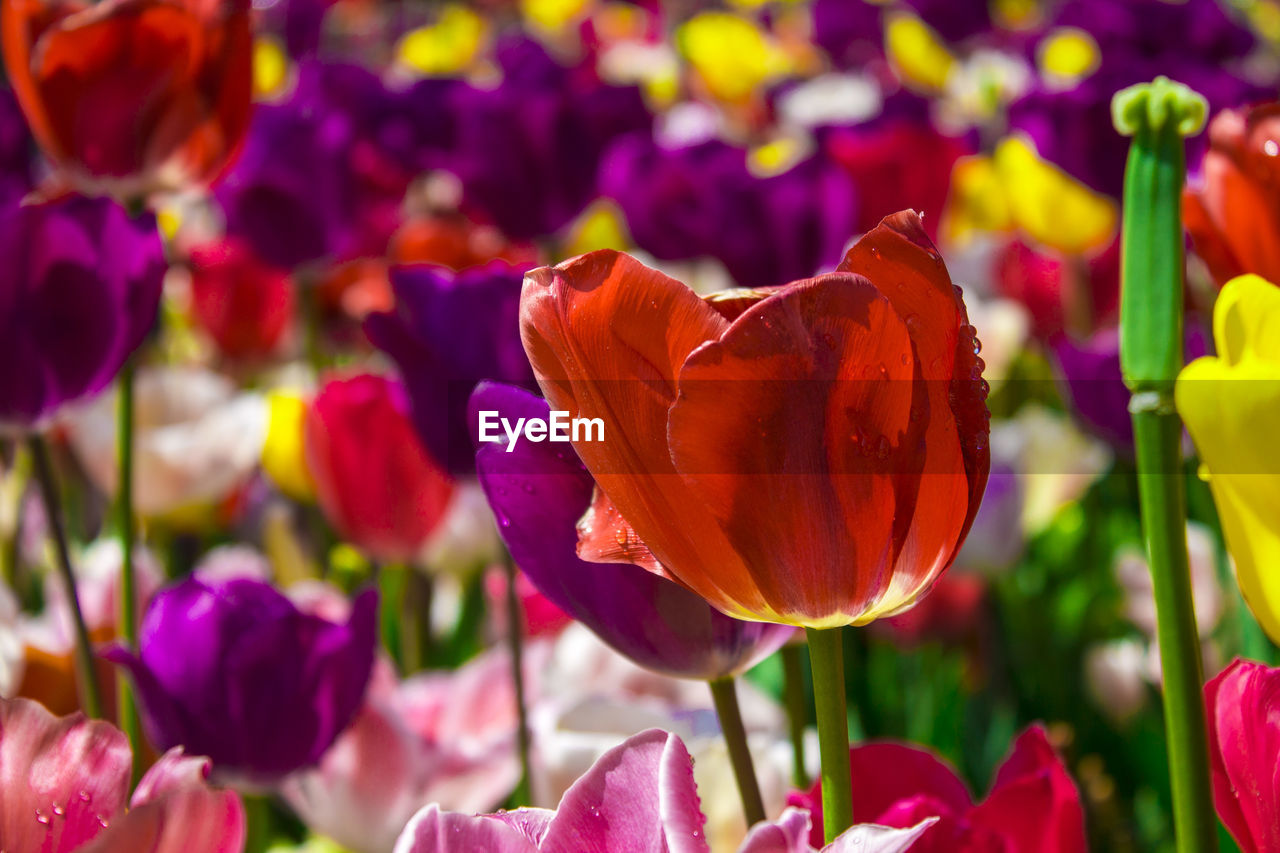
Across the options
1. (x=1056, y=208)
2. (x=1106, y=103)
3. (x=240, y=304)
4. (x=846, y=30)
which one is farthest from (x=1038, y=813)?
(x=846, y=30)

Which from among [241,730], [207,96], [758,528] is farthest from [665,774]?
[207,96]

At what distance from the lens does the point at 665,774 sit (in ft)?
0.76

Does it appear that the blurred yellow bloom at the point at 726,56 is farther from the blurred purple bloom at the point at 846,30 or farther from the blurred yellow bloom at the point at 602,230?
the blurred yellow bloom at the point at 602,230

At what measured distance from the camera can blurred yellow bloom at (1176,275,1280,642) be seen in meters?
0.24

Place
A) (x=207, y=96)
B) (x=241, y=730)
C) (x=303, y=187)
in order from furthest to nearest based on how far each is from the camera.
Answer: (x=303, y=187) → (x=207, y=96) → (x=241, y=730)

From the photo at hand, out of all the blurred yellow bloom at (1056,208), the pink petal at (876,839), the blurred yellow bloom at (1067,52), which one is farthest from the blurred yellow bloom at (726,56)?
the pink petal at (876,839)

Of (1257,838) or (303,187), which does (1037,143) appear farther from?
(1257,838)

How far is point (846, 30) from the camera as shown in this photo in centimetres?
202

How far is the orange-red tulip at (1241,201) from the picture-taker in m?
0.33

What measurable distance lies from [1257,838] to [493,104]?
2.92 ft

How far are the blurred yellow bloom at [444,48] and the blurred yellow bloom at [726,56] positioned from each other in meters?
0.48

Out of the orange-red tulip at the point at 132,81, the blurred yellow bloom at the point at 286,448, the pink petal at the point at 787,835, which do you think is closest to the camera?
the pink petal at the point at 787,835

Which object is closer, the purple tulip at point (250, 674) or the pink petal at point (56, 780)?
the pink petal at point (56, 780)

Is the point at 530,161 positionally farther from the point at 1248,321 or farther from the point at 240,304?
the point at 1248,321
